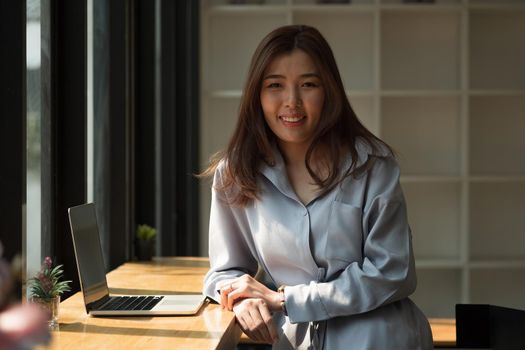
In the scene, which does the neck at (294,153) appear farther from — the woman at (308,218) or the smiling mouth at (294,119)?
the smiling mouth at (294,119)

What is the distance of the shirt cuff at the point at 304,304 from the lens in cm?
198

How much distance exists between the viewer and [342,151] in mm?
2113

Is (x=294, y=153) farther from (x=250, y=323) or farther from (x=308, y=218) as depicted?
(x=250, y=323)

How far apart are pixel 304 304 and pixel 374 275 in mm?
169

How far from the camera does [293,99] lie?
206cm

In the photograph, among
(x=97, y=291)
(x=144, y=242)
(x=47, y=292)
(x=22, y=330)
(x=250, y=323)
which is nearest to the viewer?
(x=22, y=330)

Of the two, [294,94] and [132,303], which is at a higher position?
[294,94]

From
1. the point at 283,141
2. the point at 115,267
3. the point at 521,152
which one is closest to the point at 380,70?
the point at 521,152

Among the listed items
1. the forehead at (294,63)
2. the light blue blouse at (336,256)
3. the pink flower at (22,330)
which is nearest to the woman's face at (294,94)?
the forehead at (294,63)

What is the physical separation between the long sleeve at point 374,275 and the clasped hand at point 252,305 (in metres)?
0.05

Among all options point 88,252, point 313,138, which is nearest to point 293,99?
point 313,138

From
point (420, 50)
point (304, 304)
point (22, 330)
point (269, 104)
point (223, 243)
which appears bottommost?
point (304, 304)

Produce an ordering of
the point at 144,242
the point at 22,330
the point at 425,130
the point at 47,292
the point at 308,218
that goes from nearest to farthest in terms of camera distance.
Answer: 1. the point at 22,330
2. the point at 47,292
3. the point at 308,218
4. the point at 144,242
5. the point at 425,130

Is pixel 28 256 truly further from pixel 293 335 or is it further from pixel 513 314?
pixel 513 314
